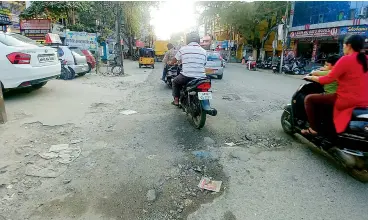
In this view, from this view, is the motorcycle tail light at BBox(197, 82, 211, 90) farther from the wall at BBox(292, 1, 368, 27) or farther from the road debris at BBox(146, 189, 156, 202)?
the wall at BBox(292, 1, 368, 27)

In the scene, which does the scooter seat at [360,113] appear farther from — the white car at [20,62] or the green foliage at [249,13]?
the green foliage at [249,13]

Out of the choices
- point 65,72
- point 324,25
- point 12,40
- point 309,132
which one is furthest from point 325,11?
point 12,40

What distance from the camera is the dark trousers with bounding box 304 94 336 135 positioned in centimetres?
345

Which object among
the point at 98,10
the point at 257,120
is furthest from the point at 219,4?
the point at 257,120

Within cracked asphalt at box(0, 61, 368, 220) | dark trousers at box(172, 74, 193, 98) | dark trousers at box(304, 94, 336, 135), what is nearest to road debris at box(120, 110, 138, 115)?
cracked asphalt at box(0, 61, 368, 220)

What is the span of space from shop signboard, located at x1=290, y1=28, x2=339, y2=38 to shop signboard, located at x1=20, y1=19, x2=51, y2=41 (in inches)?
820

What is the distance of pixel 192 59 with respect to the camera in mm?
5141

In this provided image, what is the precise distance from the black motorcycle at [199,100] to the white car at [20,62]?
3.99 metres

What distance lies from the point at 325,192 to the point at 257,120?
9.42ft

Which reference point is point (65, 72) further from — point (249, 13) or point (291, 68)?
point (249, 13)

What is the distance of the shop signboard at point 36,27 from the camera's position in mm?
18672

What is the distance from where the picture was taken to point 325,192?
286 cm

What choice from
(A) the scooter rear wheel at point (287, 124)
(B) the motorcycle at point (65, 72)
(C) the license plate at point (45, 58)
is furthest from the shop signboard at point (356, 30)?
(C) the license plate at point (45, 58)

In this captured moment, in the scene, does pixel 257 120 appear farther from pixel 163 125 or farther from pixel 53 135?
pixel 53 135
